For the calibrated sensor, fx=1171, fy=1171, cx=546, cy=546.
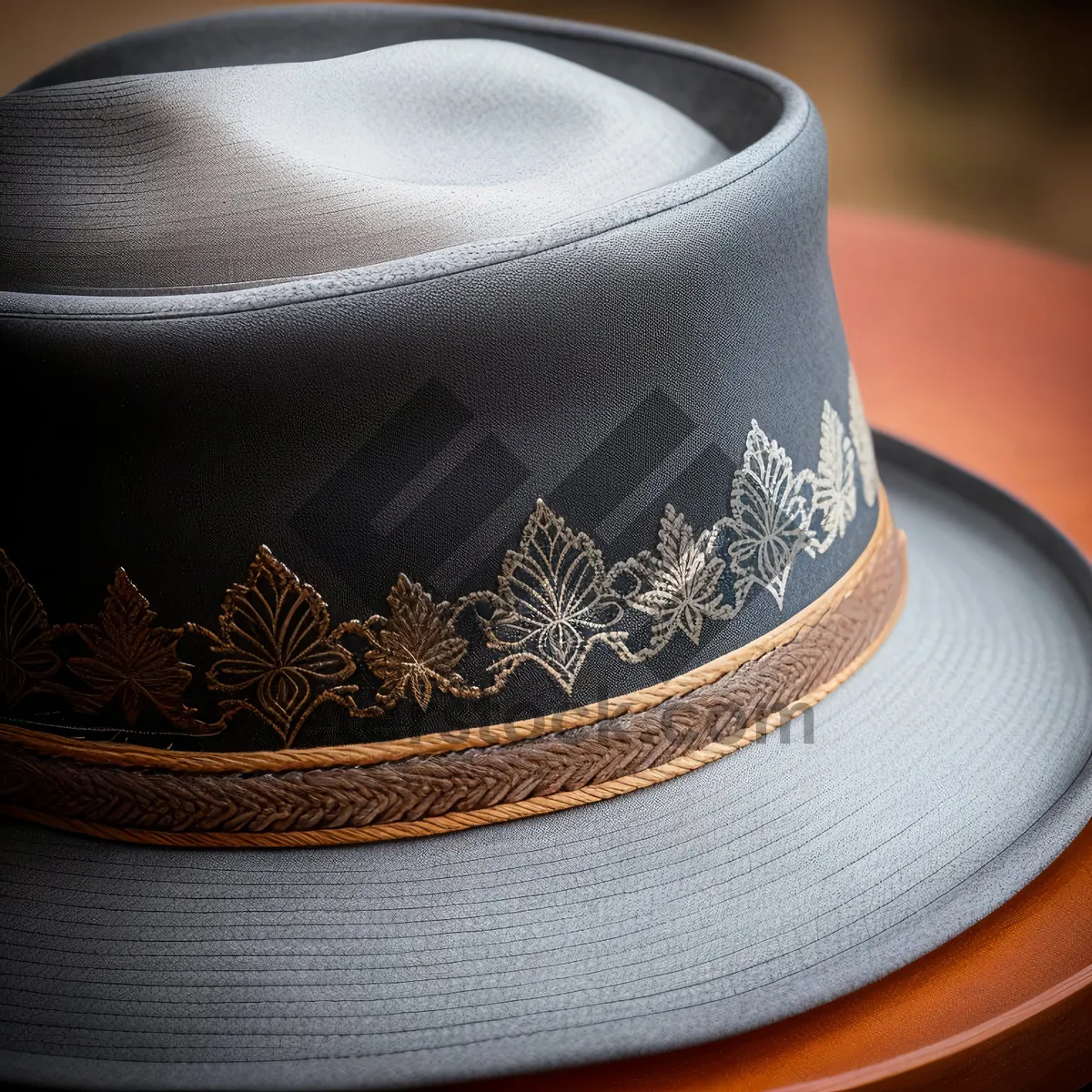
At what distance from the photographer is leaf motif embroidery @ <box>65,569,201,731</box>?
2.51ft

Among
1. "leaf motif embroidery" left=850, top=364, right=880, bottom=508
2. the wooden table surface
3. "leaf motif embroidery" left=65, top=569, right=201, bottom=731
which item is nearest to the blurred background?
the wooden table surface

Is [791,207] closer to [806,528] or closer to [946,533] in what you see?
[806,528]

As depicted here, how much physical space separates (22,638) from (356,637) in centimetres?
23

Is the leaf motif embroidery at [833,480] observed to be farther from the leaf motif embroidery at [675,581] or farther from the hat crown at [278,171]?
the hat crown at [278,171]

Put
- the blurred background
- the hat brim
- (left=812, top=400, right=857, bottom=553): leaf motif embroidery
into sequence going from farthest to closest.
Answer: the blurred background, (left=812, top=400, right=857, bottom=553): leaf motif embroidery, the hat brim

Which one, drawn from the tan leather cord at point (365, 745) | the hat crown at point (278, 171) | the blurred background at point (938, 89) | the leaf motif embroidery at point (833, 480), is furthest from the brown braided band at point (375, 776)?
the blurred background at point (938, 89)

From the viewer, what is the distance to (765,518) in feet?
2.83

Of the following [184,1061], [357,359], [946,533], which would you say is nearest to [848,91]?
[946,533]

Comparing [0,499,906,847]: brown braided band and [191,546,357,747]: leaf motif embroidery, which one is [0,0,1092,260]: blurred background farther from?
[191,546,357,747]: leaf motif embroidery

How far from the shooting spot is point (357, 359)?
71cm

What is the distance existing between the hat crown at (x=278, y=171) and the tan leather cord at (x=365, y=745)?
12.5 inches

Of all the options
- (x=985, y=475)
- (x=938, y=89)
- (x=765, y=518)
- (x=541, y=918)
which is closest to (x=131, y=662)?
(x=541, y=918)

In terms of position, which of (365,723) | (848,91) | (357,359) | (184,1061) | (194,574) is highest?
(357,359)

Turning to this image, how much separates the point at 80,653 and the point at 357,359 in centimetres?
28
